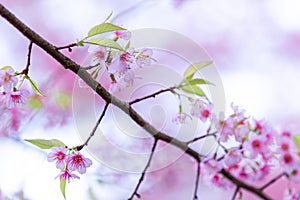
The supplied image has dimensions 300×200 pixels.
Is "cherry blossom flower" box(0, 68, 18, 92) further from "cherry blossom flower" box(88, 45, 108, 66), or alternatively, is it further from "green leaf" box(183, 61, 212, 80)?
"green leaf" box(183, 61, 212, 80)

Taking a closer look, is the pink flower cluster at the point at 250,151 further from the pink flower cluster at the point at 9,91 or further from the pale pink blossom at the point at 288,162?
the pink flower cluster at the point at 9,91

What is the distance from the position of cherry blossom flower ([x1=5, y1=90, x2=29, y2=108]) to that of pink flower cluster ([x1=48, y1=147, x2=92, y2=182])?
6cm

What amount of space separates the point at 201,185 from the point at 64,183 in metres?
0.67

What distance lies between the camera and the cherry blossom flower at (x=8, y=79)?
50 centimetres

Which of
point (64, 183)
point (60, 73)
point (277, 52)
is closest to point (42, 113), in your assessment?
point (60, 73)

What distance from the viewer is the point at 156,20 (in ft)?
4.39

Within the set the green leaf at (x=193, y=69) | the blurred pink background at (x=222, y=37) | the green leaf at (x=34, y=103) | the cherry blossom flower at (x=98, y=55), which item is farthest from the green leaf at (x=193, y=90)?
the blurred pink background at (x=222, y=37)

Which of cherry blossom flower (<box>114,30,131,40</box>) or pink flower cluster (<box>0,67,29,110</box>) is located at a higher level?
cherry blossom flower (<box>114,30,131,40</box>)

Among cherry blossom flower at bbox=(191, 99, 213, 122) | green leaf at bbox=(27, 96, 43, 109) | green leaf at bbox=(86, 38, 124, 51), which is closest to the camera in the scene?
green leaf at bbox=(86, 38, 124, 51)

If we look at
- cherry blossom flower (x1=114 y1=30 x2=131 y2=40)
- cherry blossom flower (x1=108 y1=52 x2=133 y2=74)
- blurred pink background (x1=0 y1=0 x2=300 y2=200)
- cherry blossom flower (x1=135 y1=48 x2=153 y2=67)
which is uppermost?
blurred pink background (x1=0 y1=0 x2=300 y2=200)

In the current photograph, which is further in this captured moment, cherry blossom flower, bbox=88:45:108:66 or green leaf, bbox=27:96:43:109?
green leaf, bbox=27:96:43:109

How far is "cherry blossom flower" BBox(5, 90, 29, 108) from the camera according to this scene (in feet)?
1.70

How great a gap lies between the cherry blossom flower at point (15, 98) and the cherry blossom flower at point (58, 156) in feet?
0.20

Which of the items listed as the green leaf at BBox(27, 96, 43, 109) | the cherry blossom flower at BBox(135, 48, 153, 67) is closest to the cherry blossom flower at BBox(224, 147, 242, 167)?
the cherry blossom flower at BBox(135, 48, 153, 67)
